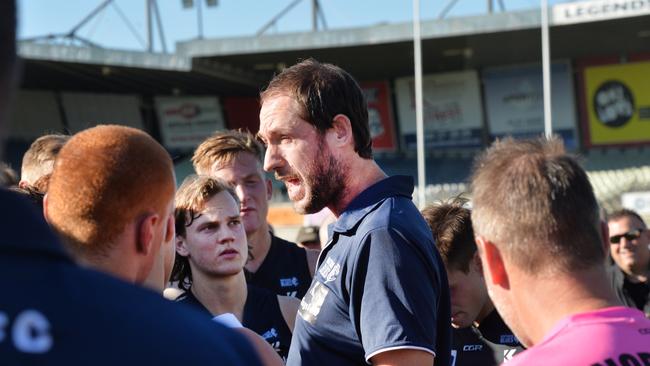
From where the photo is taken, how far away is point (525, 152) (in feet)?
6.68

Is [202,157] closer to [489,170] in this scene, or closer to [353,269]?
[353,269]

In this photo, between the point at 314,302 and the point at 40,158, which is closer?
the point at 314,302

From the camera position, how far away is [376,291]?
260 cm

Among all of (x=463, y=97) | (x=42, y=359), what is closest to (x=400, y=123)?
(x=463, y=97)

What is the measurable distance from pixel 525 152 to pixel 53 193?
3.42 ft

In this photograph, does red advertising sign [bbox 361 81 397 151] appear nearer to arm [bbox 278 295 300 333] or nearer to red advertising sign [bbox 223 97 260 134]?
red advertising sign [bbox 223 97 260 134]

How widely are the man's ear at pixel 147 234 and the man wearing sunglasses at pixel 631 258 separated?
5.40 m

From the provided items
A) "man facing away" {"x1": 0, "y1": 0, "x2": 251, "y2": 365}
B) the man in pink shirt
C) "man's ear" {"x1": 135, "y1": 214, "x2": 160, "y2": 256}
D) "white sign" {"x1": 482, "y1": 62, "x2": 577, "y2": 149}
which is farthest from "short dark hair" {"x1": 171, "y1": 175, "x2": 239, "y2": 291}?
"white sign" {"x1": 482, "y1": 62, "x2": 577, "y2": 149}

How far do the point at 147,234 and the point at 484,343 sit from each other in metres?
2.17

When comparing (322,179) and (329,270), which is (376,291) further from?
(322,179)

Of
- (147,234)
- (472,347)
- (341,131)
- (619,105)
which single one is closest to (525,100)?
(619,105)

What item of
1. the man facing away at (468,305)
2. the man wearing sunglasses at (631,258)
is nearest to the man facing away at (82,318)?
the man facing away at (468,305)

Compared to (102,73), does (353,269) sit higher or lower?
lower

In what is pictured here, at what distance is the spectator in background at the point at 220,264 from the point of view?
12.4 feet
